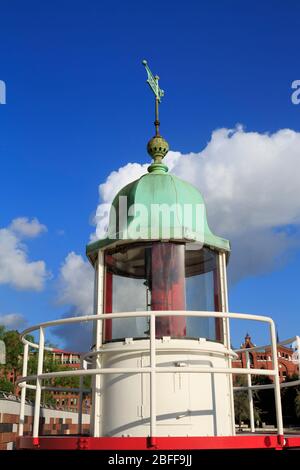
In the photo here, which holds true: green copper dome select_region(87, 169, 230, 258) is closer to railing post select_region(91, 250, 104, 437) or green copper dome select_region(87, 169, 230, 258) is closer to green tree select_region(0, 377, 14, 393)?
railing post select_region(91, 250, 104, 437)

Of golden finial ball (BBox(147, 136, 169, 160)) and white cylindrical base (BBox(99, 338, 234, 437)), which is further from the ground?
golden finial ball (BBox(147, 136, 169, 160))

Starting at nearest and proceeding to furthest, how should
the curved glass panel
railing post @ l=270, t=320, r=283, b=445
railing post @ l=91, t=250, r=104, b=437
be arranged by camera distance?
railing post @ l=270, t=320, r=283, b=445 → railing post @ l=91, t=250, r=104, b=437 → the curved glass panel

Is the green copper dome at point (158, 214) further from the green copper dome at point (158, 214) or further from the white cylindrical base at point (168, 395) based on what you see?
the white cylindrical base at point (168, 395)

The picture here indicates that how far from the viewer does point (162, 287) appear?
9180mm

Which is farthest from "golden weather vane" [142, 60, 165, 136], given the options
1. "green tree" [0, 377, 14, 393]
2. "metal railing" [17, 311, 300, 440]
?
"green tree" [0, 377, 14, 393]

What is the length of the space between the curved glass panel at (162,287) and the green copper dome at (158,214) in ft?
0.82

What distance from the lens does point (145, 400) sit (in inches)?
322

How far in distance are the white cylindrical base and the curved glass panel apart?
11.0 inches

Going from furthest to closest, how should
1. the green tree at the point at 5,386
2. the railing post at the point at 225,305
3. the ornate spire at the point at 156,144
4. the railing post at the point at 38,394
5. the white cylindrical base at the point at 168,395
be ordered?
1. the green tree at the point at 5,386
2. the ornate spire at the point at 156,144
3. the railing post at the point at 225,305
4. the white cylindrical base at the point at 168,395
5. the railing post at the point at 38,394

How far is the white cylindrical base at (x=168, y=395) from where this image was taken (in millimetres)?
8141

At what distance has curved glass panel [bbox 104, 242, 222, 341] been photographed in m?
8.81

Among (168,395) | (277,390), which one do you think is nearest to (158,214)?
(168,395)

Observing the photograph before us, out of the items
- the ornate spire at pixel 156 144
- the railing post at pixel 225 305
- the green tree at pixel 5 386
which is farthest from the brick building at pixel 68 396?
the green tree at pixel 5 386

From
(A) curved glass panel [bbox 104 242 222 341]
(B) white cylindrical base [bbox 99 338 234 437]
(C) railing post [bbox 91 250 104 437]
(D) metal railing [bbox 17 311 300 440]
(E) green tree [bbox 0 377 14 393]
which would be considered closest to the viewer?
(D) metal railing [bbox 17 311 300 440]
